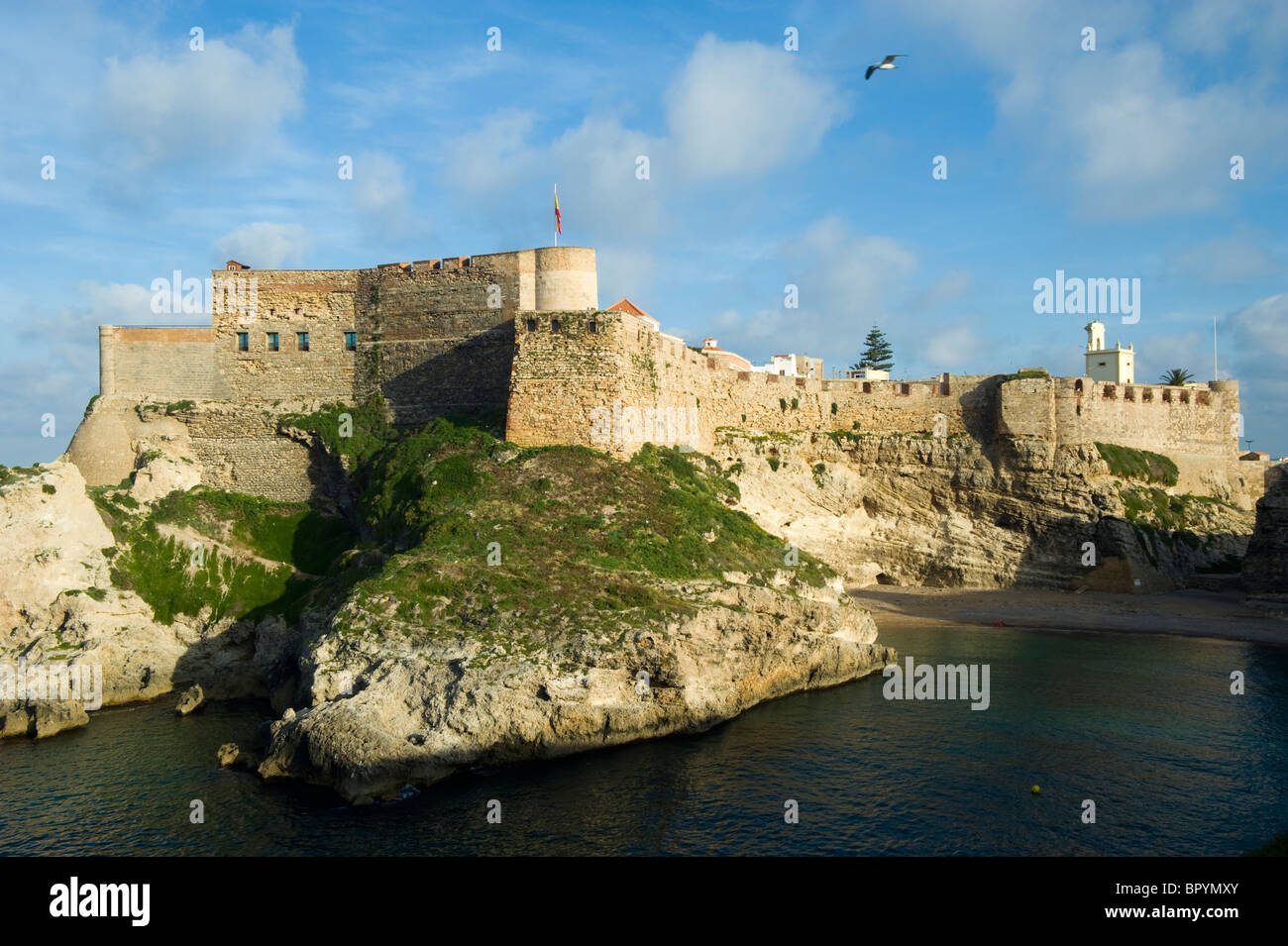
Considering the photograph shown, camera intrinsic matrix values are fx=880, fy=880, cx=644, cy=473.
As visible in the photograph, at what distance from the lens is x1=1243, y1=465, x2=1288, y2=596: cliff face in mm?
35469

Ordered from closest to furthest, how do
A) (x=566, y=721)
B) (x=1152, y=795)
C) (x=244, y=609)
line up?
(x=1152, y=795) → (x=566, y=721) → (x=244, y=609)

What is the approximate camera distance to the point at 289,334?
117ft

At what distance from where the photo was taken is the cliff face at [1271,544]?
3547 cm

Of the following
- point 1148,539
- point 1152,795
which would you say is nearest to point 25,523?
point 1152,795

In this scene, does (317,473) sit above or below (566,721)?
above

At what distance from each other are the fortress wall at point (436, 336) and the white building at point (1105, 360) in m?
39.4

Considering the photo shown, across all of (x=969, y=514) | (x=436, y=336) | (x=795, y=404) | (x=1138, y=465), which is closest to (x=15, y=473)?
(x=436, y=336)

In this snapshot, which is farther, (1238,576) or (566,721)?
(1238,576)

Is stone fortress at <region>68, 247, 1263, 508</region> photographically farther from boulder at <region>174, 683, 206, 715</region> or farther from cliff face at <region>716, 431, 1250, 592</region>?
boulder at <region>174, 683, 206, 715</region>

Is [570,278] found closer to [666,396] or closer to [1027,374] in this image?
[666,396]

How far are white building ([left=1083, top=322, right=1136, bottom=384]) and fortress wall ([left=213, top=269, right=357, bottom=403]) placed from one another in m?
44.5
